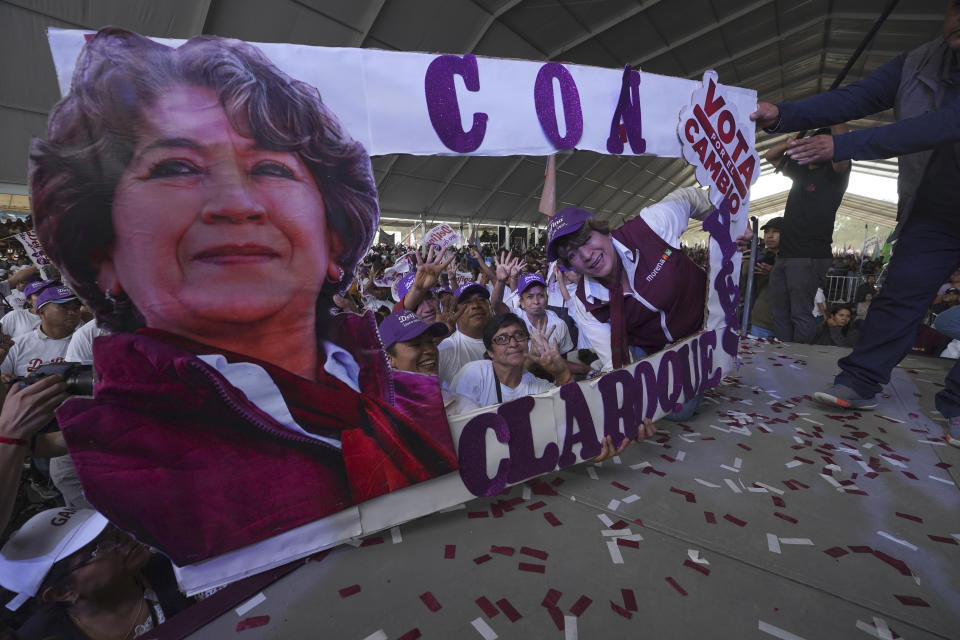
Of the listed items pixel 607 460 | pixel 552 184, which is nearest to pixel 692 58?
pixel 552 184

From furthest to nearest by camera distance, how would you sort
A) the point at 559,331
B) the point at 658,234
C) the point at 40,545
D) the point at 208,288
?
the point at 559,331
the point at 658,234
the point at 40,545
the point at 208,288

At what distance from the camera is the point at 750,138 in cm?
341

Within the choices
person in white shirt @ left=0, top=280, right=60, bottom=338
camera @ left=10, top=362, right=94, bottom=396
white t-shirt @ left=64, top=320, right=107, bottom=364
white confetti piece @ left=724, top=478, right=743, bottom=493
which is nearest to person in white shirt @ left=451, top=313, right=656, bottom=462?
white confetti piece @ left=724, top=478, right=743, bottom=493

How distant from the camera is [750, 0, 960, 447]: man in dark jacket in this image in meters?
2.26

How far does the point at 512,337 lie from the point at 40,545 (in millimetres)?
2433

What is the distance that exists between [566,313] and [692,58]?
64.3ft

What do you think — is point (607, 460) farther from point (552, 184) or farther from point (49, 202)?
point (552, 184)

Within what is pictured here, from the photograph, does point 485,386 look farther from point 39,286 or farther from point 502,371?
point 39,286

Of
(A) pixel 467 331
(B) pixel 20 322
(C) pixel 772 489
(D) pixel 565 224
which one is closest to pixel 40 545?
(A) pixel 467 331

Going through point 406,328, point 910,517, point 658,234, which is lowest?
point 910,517

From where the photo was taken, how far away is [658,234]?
3059 mm

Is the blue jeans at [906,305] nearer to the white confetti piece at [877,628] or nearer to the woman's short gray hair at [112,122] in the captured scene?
the white confetti piece at [877,628]

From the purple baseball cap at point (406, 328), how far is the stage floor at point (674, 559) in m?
1.11

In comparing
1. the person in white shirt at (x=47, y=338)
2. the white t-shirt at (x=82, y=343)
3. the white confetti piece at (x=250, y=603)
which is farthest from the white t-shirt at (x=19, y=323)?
the white confetti piece at (x=250, y=603)
